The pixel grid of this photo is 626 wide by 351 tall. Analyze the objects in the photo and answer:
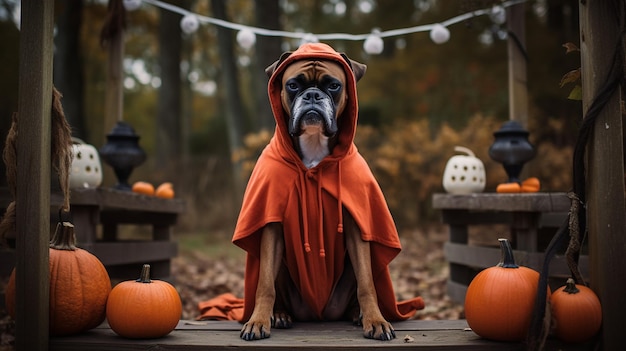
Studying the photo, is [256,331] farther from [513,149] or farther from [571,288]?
[513,149]

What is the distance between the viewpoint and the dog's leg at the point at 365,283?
289 cm

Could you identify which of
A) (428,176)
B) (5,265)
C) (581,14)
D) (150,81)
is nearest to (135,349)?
(5,265)

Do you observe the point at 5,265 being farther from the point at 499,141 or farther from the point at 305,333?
the point at 499,141

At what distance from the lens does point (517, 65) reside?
5.24 m

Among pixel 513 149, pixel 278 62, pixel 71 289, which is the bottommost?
pixel 71 289

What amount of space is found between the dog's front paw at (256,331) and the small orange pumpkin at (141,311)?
1.17ft

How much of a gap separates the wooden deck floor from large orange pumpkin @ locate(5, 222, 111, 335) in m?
0.07

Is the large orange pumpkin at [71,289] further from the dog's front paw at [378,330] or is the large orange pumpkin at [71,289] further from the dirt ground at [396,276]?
the dog's front paw at [378,330]

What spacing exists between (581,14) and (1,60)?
710 centimetres

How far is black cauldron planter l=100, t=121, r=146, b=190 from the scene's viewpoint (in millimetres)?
4980

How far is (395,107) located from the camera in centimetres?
1462

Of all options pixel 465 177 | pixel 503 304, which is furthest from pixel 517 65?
pixel 503 304

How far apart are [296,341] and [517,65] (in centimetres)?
359

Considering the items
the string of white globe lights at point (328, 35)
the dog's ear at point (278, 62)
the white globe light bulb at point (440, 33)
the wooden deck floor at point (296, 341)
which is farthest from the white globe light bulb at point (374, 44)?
the wooden deck floor at point (296, 341)
